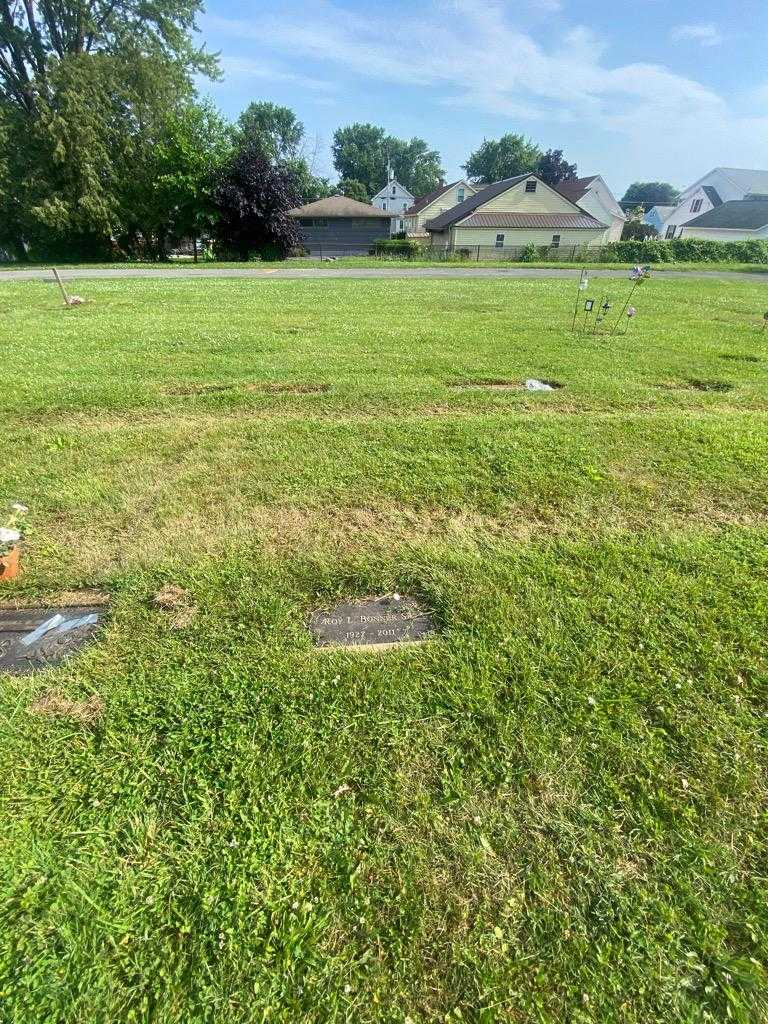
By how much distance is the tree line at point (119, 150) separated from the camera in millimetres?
23031

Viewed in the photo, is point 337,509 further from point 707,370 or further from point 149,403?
point 707,370

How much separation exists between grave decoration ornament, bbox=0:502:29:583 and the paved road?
628 inches

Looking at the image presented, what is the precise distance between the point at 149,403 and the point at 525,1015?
190 inches

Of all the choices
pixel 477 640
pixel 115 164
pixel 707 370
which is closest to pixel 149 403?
pixel 477 640

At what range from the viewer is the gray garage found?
3888cm

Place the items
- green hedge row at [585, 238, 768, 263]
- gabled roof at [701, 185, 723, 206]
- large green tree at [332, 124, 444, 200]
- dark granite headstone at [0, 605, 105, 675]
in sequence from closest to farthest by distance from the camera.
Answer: dark granite headstone at [0, 605, 105, 675] < green hedge row at [585, 238, 768, 263] < gabled roof at [701, 185, 723, 206] < large green tree at [332, 124, 444, 200]

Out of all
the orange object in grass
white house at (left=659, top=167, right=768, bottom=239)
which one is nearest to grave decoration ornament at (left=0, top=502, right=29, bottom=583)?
the orange object in grass

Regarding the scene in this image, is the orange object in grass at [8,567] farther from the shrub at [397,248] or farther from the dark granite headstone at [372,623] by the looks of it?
the shrub at [397,248]

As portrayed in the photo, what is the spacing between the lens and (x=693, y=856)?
4.42ft

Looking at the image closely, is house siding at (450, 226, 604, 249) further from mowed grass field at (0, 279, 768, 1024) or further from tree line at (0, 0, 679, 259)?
mowed grass field at (0, 279, 768, 1024)

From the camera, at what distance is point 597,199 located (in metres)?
44.0

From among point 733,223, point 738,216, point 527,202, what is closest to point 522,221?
point 527,202

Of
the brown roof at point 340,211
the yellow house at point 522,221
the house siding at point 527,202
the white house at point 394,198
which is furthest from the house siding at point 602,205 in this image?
the white house at point 394,198

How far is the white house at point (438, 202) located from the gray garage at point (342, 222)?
9.95 meters
